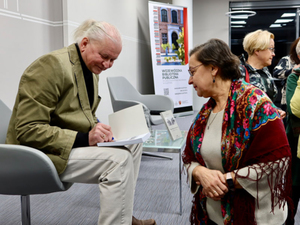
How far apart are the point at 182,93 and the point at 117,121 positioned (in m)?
5.02

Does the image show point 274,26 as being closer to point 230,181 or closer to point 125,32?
point 125,32

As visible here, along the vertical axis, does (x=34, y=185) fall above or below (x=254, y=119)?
below

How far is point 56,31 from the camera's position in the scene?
353 centimetres

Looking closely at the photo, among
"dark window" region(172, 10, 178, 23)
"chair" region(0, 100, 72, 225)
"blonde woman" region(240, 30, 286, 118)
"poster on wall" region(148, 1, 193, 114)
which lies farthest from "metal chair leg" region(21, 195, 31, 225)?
"dark window" region(172, 10, 178, 23)

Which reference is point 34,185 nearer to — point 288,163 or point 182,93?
point 288,163

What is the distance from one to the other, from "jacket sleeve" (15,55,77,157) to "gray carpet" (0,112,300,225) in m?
0.82

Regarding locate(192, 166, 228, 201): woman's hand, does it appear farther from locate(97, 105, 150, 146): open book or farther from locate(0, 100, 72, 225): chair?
locate(0, 100, 72, 225): chair

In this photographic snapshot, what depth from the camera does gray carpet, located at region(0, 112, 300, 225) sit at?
2.17 m

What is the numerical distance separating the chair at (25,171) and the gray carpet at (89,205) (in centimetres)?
71

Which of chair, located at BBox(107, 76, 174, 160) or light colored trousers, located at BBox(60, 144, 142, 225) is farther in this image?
chair, located at BBox(107, 76, 174, 160)

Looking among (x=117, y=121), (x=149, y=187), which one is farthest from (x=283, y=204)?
(x=149, y=187)

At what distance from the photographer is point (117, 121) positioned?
1.84 meters

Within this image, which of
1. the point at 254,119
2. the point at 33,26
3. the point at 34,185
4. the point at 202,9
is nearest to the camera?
the point at 254,119

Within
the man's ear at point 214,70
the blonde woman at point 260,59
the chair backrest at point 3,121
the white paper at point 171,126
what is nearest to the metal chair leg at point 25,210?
the chair backrest at point 3,121
